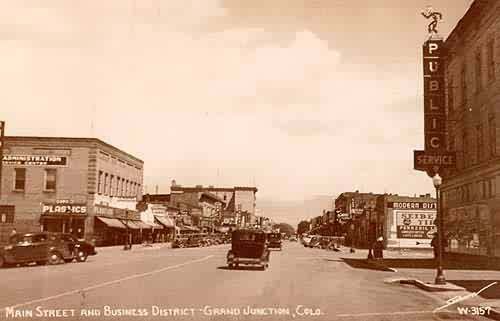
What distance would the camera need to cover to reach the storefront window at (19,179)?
172 feet

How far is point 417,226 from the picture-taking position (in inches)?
2542

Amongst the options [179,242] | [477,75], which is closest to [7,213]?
[179,242]

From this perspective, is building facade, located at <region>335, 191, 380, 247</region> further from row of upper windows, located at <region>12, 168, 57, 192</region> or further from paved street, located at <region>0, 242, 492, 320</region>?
paved street, located at <region>0, 242, 492, 320</region>

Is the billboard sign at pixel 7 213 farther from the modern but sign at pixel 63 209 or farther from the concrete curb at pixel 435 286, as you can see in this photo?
the concrete curb at pixel 435 286

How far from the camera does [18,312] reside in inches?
464

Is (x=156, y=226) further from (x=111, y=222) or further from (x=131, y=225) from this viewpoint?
(x=111, y=222)

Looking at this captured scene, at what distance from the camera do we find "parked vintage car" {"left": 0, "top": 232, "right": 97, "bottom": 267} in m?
28.6

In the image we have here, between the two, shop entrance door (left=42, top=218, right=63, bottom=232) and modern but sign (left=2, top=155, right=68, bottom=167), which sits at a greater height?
modern but sign (left=2, top=155, right=68, bottom=167)

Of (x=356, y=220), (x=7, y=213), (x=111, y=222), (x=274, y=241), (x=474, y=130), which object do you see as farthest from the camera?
(x=356, y=220)

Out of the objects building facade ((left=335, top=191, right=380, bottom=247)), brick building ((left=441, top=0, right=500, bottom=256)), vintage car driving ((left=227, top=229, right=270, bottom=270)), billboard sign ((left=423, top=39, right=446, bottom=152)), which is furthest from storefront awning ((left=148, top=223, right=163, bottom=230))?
billboard sign ((left=423, top=39, right=446, bottom=152))

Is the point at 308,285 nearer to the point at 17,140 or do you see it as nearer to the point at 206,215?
the point at 17,140

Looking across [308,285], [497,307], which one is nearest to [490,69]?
[308,285]

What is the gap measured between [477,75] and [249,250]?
19018 millimetres

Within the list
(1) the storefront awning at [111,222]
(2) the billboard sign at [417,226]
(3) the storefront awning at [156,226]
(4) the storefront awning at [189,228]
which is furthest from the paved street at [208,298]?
(4) the storefront awning at [189,228]
